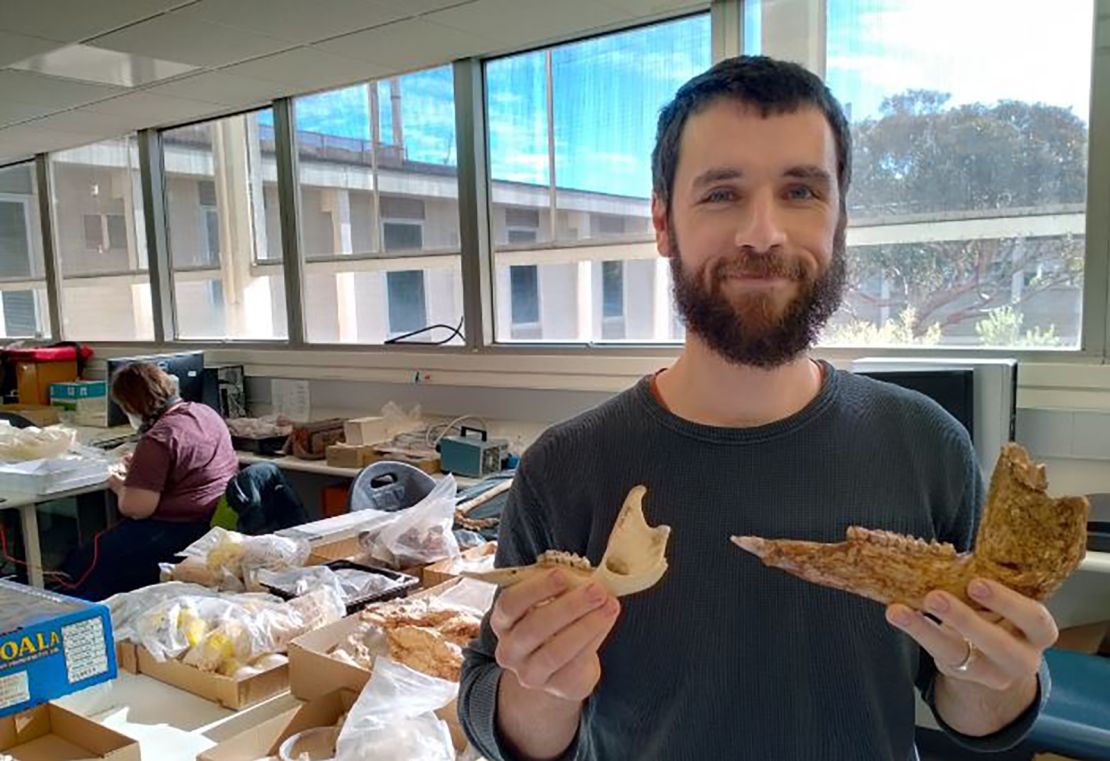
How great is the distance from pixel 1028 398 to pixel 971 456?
1975 mm

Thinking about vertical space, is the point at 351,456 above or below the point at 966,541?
below

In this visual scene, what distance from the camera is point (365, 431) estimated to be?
3.82 m

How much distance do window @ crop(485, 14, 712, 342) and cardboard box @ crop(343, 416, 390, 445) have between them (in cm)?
73

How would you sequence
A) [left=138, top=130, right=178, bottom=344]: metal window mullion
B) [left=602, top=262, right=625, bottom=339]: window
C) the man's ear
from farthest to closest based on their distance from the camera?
1. [left=138, top=130, right=178, bottom=344]: metal window mullion
2. [left=602, top=262, right=625, bottom=339]: window
3. the man's ear

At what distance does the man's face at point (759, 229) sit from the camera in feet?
3.14

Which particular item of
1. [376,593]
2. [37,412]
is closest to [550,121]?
[376,593]

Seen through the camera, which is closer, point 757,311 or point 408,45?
point 757,311

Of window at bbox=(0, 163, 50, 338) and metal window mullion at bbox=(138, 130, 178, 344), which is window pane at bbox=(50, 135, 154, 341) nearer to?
metal window mullion at bbox=(138, 130, 178, 344)

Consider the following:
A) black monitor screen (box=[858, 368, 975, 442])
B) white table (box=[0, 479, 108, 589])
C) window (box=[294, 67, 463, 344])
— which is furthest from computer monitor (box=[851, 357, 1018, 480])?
white table (box=[0, 479, 108, 589])

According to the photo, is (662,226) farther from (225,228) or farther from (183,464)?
(225,228)

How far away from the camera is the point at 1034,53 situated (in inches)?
106

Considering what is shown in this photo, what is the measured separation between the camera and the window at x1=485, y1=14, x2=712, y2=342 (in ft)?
11.7

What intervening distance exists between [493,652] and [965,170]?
2597mm

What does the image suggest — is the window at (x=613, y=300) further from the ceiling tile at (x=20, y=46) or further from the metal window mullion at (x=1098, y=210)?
the ceiling tile at (x=20, y=46)
